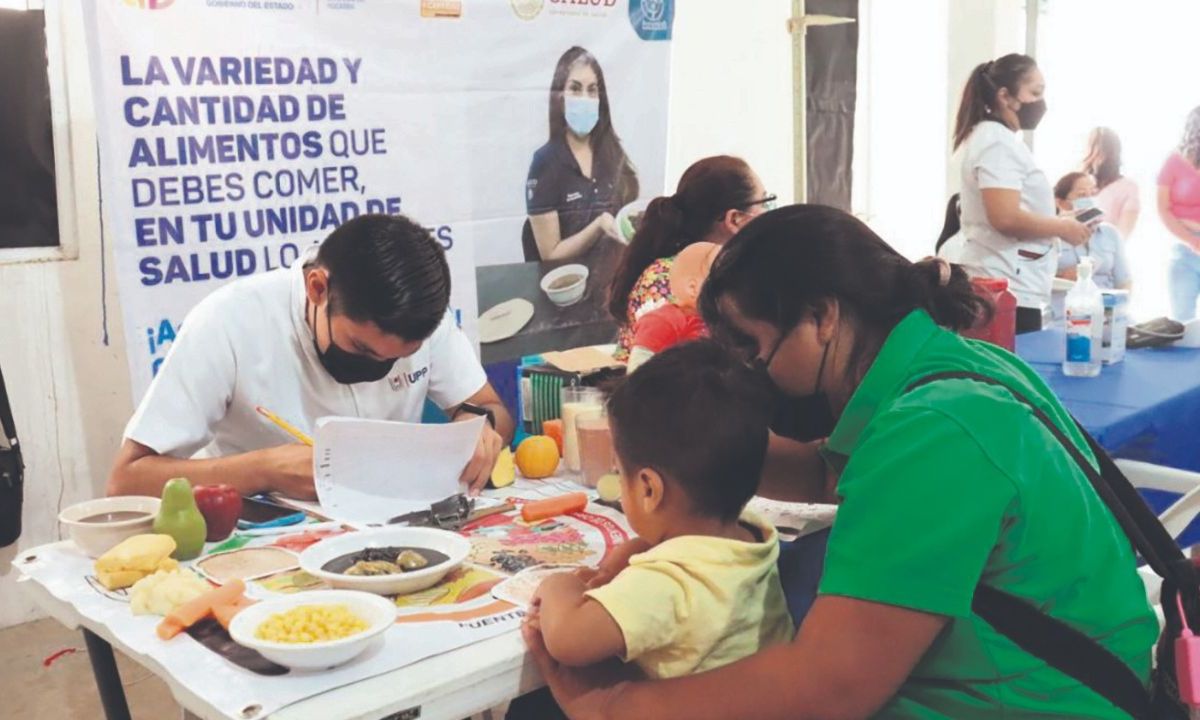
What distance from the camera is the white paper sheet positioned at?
1648mm

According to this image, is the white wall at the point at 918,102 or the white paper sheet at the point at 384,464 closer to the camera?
the white paper sheet at the point at 384,464

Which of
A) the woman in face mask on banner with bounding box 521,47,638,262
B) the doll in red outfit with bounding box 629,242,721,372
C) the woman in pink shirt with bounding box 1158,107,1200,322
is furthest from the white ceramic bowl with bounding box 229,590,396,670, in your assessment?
the woman in pink shirt with bounding box 1158,107,1200,322

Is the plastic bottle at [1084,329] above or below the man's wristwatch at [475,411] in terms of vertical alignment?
above

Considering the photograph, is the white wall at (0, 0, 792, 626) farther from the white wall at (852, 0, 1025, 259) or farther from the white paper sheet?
the white wall at (852, 0, 1025, 259)

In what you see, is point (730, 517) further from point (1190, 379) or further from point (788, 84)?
point (788, 84)

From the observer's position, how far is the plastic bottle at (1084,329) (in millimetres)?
2719

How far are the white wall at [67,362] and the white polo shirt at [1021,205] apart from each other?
107 inches

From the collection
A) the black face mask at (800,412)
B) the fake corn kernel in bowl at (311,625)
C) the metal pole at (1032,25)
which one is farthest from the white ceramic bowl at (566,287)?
the metal pole at (1032,25)

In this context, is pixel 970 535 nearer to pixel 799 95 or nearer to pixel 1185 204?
pixel 799 95

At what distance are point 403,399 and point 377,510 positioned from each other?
525 millimetres

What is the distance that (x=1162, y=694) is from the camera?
117cm

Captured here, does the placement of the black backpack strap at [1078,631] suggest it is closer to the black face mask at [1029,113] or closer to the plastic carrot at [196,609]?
the plastic carrot at [196,609]

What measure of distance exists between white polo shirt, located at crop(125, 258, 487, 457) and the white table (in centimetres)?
67

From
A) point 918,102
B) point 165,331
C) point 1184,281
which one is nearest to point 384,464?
point 165,331
